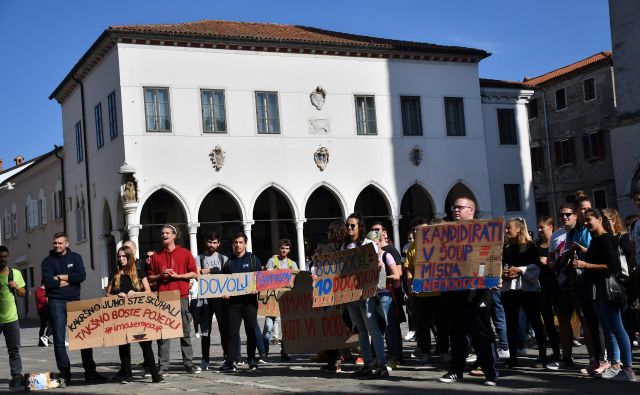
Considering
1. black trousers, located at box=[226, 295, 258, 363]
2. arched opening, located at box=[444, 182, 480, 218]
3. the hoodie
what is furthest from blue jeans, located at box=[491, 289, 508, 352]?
arched opening, located at box=[444, 182, 480, 218]

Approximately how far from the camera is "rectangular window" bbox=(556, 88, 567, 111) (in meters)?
50.8

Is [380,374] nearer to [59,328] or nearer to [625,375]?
[625,375]

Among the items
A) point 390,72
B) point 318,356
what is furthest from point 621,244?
point 390,72

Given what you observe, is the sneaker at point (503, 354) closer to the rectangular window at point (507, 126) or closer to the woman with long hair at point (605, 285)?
the woman with long hair at point (605, 285)

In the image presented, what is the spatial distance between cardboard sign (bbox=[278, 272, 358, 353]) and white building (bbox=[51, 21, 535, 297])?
19295 mm

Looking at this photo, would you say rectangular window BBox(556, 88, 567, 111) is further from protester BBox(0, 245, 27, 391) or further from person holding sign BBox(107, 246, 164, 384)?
protester BBox(0, 245, 27, 391)

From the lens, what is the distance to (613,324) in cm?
990

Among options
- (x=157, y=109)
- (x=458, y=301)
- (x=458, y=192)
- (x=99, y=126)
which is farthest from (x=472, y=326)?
(x=458, y=192)

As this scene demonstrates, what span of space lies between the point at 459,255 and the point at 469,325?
77cm

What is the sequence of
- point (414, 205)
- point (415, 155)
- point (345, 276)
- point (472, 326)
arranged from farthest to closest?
point (414, 205) < point (415, 155) < point (345, 276) < point (472, 326)

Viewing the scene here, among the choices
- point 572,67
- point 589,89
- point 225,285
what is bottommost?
point 225,285

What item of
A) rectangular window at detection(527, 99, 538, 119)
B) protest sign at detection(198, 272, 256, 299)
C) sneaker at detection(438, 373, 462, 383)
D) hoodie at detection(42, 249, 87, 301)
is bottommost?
sneaker at detection(438, 373, 462, 383)

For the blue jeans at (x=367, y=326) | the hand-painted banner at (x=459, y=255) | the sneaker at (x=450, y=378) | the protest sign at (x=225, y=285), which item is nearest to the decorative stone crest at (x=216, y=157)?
the protest sign at (x=225, y=285)

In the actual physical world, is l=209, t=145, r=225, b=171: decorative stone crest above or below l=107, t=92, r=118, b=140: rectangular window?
below
